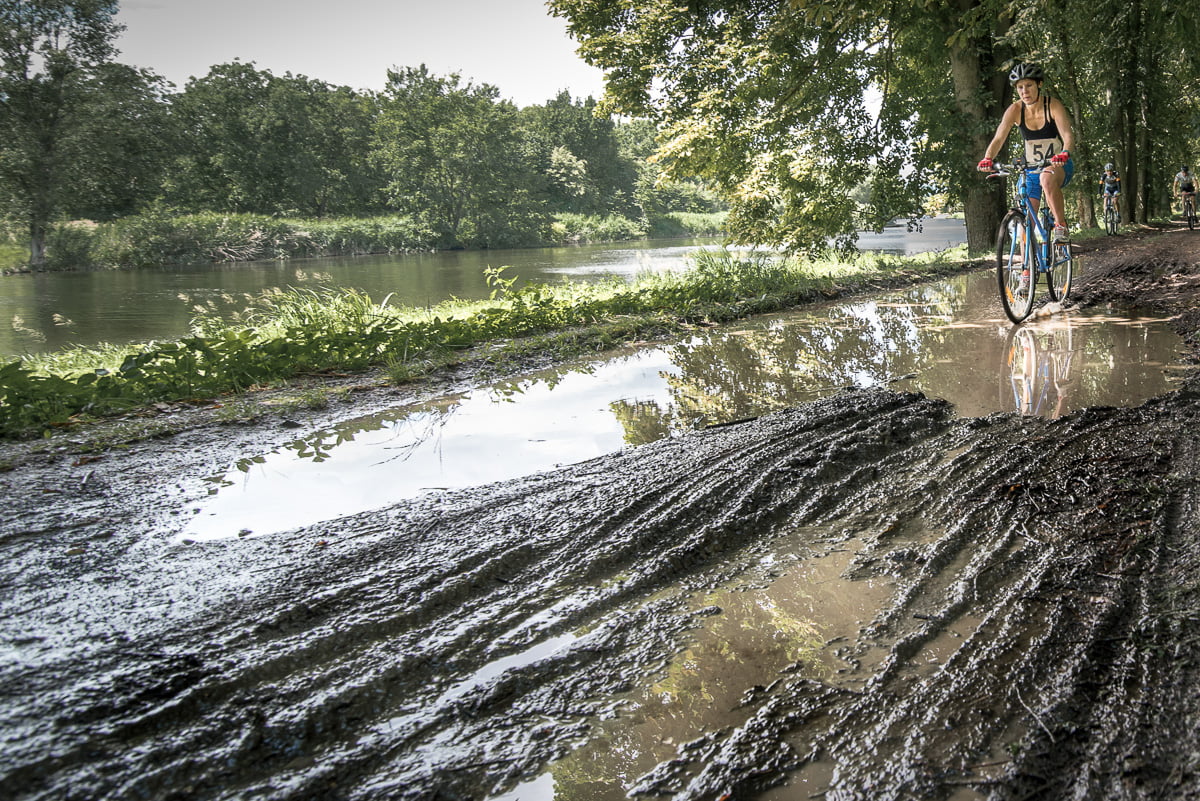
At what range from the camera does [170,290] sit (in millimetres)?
22609

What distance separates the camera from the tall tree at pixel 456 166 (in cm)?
5381

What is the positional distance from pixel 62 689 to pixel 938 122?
17941 mm

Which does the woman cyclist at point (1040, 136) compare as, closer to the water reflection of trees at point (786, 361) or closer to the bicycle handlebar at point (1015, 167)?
the bicycle handlebar at point (1015, 167)

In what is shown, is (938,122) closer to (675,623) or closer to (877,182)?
(877,182)

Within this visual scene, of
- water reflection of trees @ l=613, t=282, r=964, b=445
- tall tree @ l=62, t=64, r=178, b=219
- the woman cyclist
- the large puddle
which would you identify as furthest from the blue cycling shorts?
tall tree @ l=62, t=64, r=178, b=219

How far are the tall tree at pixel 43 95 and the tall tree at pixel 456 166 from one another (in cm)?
2066

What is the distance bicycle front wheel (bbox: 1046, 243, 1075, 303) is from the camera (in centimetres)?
838

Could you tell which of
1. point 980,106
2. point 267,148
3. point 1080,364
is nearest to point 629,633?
point 1080,364

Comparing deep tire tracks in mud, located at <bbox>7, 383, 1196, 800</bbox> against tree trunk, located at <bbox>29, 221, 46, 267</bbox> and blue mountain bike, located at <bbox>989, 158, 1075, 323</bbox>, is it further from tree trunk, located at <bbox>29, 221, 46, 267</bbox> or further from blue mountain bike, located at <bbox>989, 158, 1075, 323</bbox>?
tree trunk, located at <bbox>29, 221, 46, 267</bbox>

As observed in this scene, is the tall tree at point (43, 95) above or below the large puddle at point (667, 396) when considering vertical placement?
above

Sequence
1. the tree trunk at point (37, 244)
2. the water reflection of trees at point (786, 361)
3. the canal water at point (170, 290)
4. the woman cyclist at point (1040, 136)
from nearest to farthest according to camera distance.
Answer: the water reflection of trees at point (786, 361)
the woman cyclist at point (1040, 136)
the canal water at point (170, 290)
the tree trunk at point (37, 244)

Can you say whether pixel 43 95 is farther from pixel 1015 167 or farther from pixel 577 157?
pixel 577 157

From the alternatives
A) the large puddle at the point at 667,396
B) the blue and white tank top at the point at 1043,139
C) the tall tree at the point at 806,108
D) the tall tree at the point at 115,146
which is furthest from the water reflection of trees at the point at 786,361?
the tall tree at the point at 115,146

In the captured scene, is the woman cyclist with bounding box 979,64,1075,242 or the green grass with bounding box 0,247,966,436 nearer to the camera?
the green grass with bounding box 0,247,966,436
